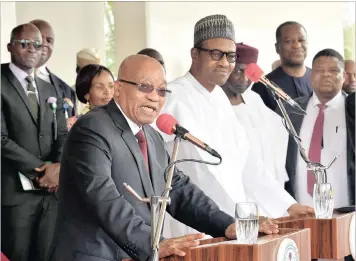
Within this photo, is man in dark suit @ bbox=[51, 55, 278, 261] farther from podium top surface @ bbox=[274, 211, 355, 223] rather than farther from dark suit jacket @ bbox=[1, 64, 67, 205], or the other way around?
dark suit jacket @ bbox=[1, 64, 67, 205]

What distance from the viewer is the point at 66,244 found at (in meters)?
3.61

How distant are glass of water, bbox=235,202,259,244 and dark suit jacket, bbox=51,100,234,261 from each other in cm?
36

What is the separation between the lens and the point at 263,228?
147 inches

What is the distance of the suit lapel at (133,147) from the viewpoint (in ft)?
12.5

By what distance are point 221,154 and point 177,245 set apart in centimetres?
188

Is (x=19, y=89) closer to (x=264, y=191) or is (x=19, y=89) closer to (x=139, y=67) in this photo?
(x=264, y=191)

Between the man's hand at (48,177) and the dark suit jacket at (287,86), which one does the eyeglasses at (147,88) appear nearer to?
the man's hand at (48,177)

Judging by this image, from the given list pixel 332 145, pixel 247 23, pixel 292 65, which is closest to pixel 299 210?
pixel 332 145

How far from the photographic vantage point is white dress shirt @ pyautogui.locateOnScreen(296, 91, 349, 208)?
20.5 ft

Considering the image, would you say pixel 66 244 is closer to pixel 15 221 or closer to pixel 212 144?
pixel 212 144

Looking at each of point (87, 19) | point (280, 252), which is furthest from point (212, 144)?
point (87, 19)

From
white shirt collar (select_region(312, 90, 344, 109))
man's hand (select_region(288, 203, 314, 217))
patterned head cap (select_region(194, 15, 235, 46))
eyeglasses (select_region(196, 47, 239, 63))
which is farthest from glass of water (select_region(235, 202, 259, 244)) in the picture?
white shirt collar (select_region(312, 90, 344, 109))

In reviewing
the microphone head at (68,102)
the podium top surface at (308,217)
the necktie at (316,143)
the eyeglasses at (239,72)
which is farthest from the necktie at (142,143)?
the necktie at (316,143)

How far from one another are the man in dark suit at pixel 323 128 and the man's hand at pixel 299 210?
150 cm
